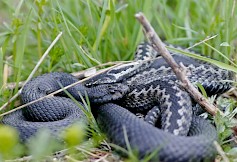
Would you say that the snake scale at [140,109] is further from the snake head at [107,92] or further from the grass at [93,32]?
the grass at [93,32]

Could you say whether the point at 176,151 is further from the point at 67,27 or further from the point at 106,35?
the point at 106,35

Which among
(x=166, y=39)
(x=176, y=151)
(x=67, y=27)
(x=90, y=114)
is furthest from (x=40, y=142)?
(x=166, y=39)

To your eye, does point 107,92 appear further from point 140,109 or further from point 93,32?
point 93,32

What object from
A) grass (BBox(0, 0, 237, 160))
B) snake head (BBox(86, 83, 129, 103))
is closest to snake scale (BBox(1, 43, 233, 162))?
snake head (BBox(86, 83, 129, 103))

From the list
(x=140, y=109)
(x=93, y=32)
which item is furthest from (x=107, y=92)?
(x=93, y=32)

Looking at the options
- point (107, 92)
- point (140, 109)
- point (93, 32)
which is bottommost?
point (140, 109)

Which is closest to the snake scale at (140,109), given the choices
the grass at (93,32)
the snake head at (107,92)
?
the snake head at (107,92)

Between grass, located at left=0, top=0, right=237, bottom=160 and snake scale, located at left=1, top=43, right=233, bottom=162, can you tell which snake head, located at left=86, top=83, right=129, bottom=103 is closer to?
snake scale, located at left=1, top=43, right=233, bottom=162
